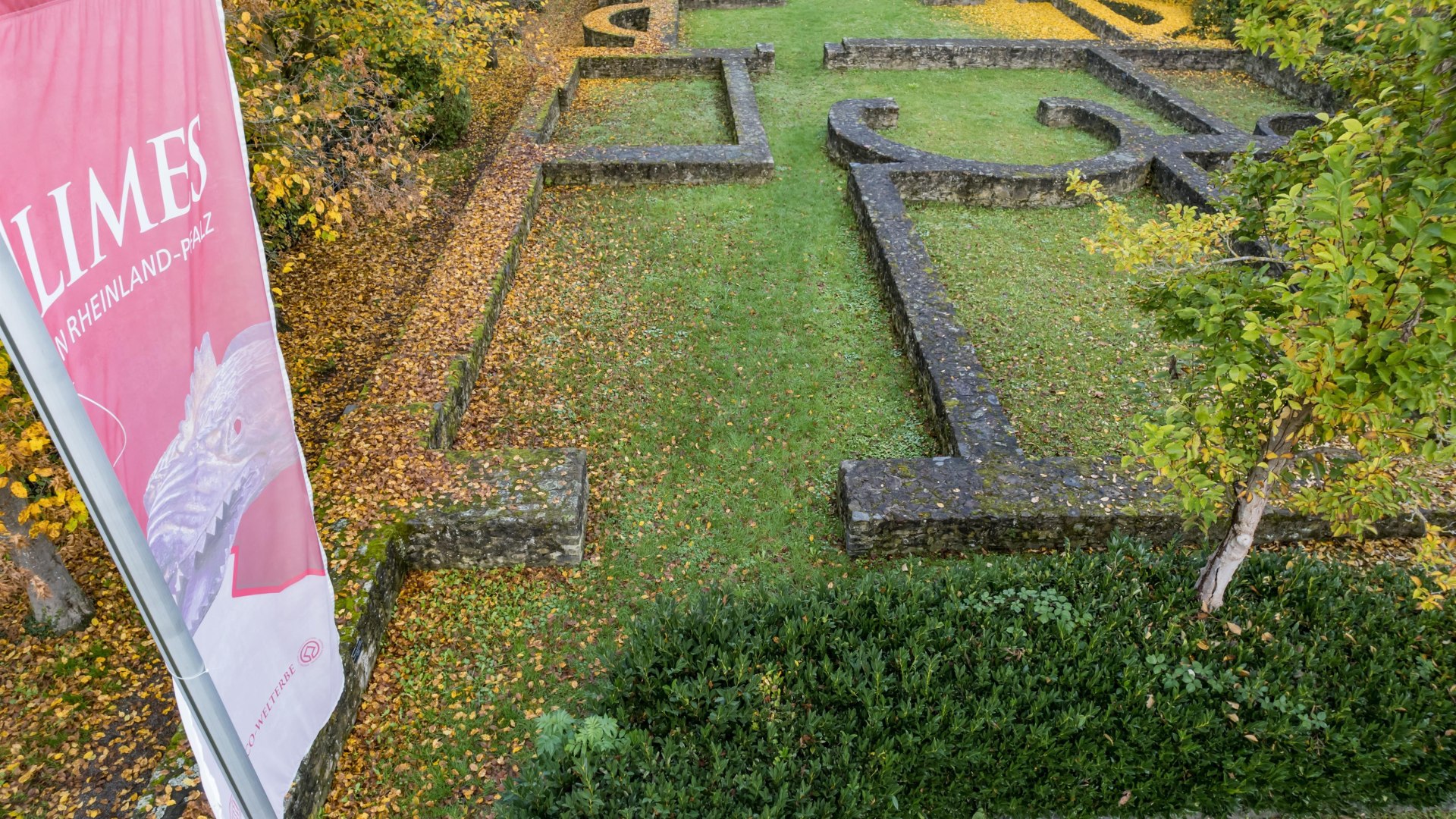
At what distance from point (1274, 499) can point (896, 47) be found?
50.0 feet

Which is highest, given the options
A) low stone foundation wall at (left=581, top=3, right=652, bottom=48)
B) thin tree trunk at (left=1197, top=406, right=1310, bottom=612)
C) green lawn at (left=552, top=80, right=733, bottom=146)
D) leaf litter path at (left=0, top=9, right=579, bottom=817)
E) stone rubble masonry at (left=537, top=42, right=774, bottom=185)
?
low stone foundation wall at (left=581, top=3, right=652, bottom=48)

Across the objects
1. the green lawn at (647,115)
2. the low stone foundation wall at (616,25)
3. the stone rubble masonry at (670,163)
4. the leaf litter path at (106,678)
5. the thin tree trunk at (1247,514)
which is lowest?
Result: the leaf litter path at (106,678)

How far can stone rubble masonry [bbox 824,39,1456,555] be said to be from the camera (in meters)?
6.13

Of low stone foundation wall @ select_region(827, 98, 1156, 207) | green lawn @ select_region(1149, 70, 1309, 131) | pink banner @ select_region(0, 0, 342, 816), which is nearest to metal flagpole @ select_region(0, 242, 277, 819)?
pink banner @ select_region(0, 0, 342, 816)

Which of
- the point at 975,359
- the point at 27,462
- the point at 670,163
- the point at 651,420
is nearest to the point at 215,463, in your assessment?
the point at 27,462

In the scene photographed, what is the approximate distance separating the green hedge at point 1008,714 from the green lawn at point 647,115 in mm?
9915

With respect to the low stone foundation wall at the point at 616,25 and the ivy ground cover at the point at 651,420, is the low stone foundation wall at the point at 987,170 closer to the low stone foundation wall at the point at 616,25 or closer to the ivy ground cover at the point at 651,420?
the ivy ground cover at the point at 651,420

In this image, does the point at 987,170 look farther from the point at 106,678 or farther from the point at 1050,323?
the point at 106,678

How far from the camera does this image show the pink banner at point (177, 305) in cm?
183

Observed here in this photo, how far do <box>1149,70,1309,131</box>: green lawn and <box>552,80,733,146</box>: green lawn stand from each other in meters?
9.99

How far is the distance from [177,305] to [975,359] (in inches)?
271

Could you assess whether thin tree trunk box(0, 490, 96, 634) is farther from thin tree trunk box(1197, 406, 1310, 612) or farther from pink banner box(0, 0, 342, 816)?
thin tree trunk box(1197, 406, 1310, 612)

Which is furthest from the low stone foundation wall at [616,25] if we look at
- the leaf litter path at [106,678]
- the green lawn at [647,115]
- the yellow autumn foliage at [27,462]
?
the yellow autumn foliage at [27,462]

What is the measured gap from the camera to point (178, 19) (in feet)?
7.39
